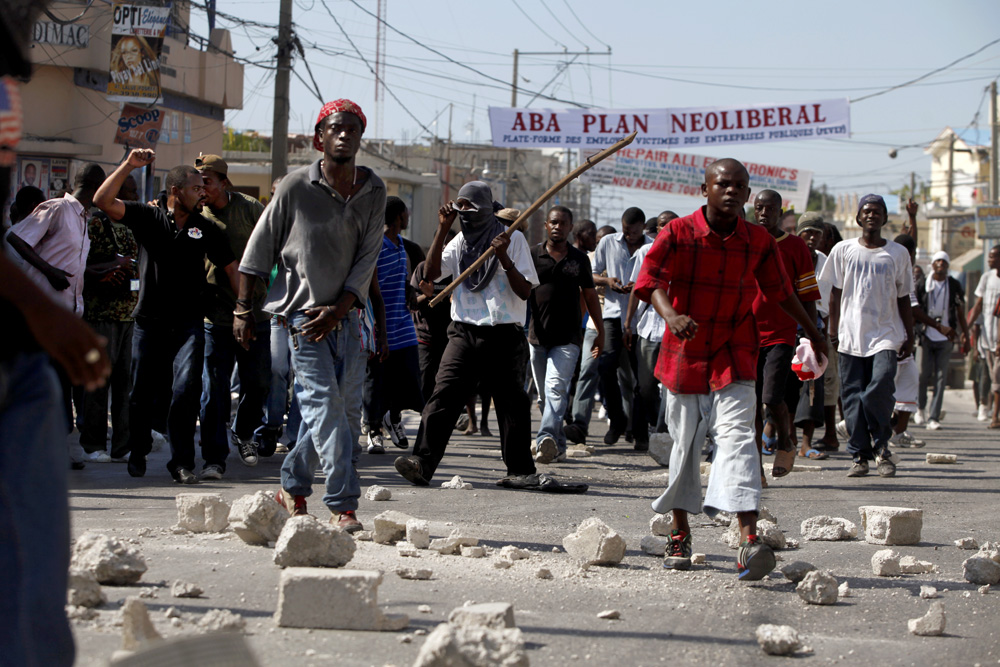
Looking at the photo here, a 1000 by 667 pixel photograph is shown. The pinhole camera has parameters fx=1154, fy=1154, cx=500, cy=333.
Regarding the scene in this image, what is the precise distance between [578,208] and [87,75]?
6267 centimetres

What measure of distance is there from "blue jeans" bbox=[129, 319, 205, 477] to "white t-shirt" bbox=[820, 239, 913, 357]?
4.98 metres

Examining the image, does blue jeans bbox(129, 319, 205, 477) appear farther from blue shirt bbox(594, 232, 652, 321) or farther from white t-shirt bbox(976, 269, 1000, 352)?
white t-shirt bbox(976, 269, 1000, 352)

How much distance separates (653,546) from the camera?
564 centimetres

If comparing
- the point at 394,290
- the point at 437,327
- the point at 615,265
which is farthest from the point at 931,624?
the point at 615,265

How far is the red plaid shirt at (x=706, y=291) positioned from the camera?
534cm

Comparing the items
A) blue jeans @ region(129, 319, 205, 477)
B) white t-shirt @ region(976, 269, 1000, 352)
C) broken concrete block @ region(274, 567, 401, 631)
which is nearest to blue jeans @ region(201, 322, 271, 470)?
blue jeans @ region(129, 319, 205, 477)

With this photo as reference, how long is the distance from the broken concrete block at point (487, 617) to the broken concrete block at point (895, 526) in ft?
10.2

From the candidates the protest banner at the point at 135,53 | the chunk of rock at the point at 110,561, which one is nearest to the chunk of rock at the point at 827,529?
the chunk of rock at the point at 110,561

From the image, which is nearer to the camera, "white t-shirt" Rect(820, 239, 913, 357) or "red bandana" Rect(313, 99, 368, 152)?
"red bandana" Rect(313, 99, 368, 152)

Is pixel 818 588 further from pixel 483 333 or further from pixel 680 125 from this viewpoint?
pixel 680 125

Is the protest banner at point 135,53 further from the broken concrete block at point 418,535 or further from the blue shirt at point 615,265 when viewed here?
the broken concrete block at point 418,535

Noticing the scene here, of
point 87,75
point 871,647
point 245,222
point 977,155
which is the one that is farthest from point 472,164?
point 871,647

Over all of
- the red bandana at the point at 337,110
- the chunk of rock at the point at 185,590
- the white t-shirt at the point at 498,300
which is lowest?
the chunk of rock at the point at 185,590

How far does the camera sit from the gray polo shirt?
17.6 ft
